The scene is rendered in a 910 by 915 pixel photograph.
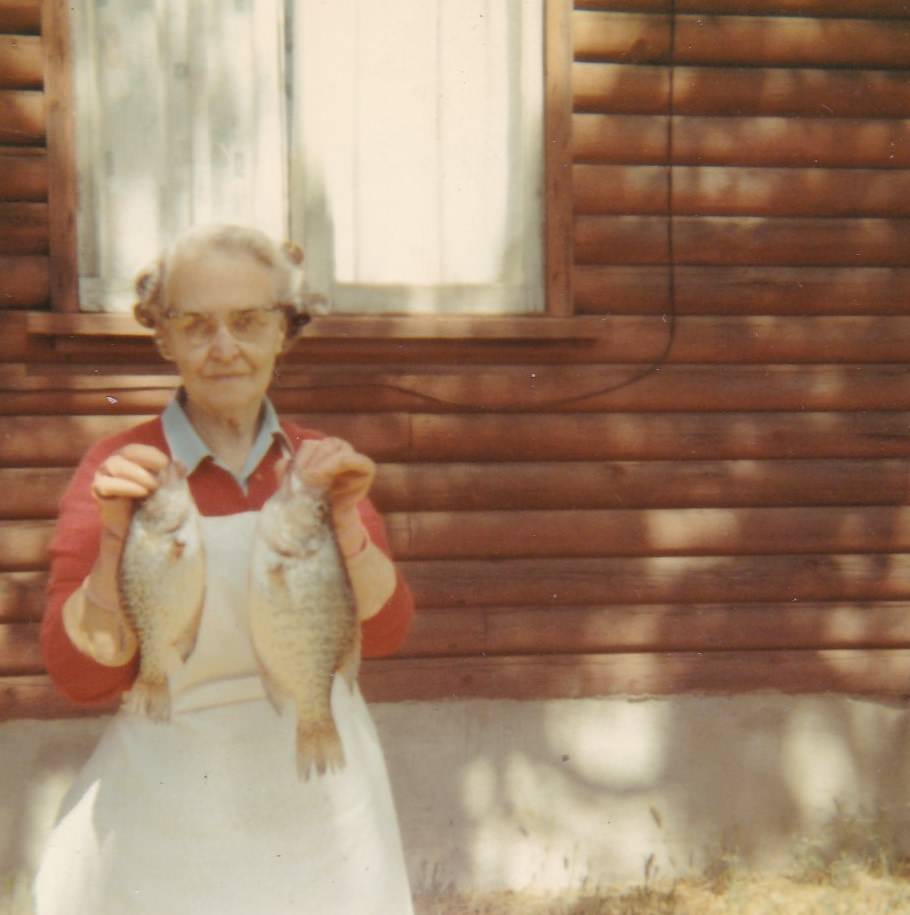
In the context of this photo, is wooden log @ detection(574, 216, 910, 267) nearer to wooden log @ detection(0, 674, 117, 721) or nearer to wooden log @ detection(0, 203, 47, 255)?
wooden log @ detection(0, 203, 47, 255)

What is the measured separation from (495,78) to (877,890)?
10.6ft

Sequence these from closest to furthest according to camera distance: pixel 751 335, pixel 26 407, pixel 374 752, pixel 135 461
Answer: pixel 135 461
pixel 374 752
pixel 26 407
pixel 751 335

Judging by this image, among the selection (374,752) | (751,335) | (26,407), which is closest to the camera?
(374,752)

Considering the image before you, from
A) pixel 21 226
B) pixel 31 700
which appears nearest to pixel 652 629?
pixel 31 700

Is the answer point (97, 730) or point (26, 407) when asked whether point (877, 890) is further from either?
point (26, 407)

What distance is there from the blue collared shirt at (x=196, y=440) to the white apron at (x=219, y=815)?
0.10 metres

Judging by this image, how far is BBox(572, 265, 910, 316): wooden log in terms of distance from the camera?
4.61 meters

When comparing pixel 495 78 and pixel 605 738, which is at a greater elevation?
pixel 495 78

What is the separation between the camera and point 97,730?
4426 mm

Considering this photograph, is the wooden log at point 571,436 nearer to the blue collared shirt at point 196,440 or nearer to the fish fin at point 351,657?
the blue collared shirt at point 196,440

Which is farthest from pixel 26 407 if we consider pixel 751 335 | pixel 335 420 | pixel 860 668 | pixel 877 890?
pixel 877 890

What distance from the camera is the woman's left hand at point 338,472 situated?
1768 millimetres

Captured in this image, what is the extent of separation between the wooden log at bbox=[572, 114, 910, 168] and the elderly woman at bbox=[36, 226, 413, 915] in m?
2.68

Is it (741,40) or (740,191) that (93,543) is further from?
(741,40)
